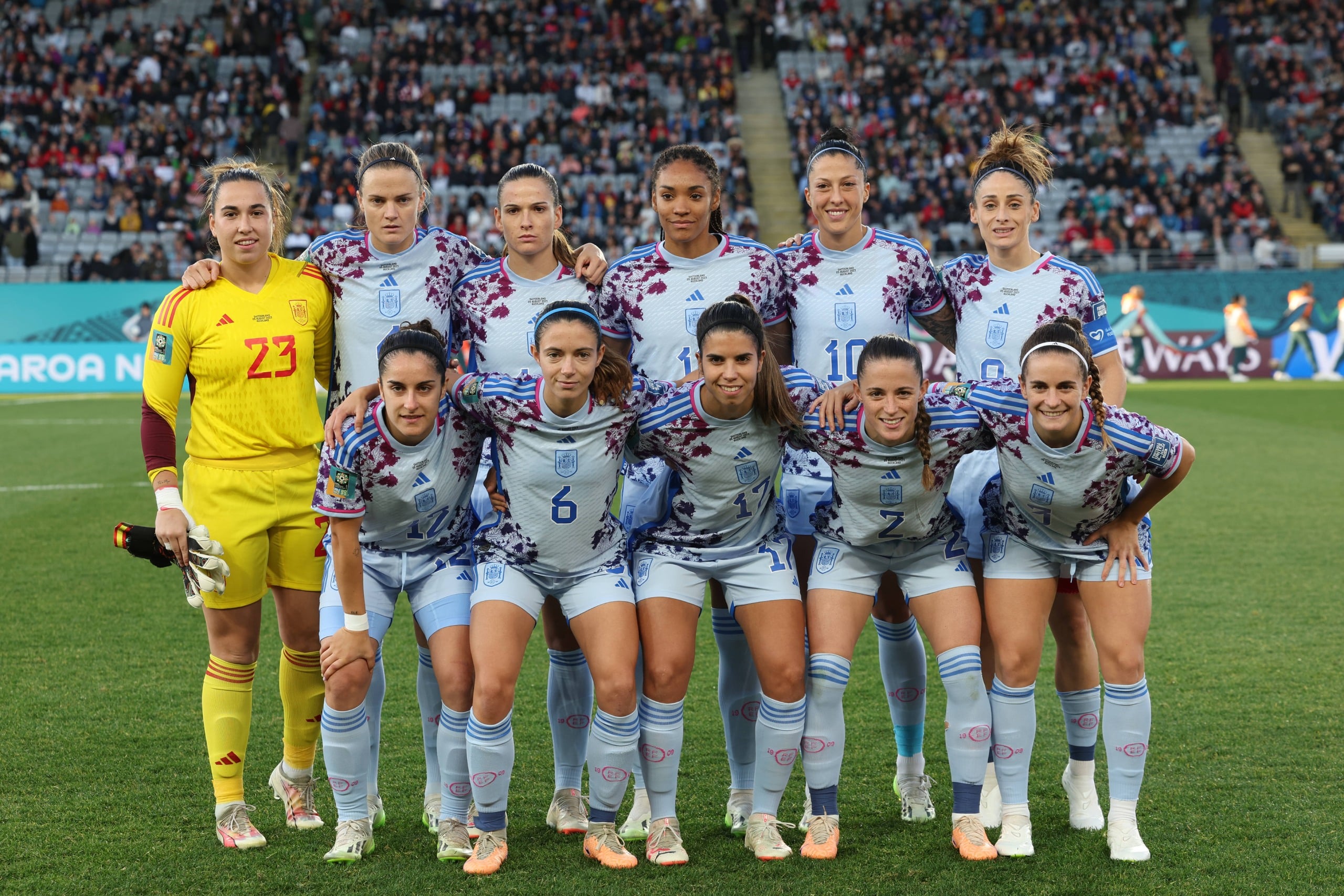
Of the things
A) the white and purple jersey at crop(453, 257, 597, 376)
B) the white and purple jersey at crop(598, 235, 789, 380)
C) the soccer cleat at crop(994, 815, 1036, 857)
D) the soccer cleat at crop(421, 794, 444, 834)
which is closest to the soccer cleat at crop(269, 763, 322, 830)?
the soccer cleat at crop(421, 794, 444, 834)

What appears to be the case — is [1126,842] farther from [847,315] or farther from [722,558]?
[847,315]

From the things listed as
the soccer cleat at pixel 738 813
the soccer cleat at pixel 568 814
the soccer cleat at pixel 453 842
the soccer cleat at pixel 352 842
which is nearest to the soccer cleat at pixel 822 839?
the soccer cleat at pixel 738 813

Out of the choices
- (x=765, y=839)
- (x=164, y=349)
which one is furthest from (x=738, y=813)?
(x=164, y=349)

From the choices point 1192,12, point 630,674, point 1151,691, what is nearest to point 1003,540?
point 630,674

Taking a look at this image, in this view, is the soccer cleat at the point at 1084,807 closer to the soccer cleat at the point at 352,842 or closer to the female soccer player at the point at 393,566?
the female soccer player at the point at 393,566

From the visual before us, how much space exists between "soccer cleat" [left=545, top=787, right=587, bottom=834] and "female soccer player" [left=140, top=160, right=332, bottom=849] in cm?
78

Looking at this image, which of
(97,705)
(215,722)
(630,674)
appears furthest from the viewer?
(97,705)

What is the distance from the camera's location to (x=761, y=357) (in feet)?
12.2

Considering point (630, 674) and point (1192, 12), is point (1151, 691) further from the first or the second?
point (1192, 12)

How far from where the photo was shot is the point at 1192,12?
30.8 metres

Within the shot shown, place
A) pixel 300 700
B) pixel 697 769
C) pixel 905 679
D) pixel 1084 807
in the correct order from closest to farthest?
pixel 1084 807 < pixel 300 700 < pixel 905 679 < pixel 697 769

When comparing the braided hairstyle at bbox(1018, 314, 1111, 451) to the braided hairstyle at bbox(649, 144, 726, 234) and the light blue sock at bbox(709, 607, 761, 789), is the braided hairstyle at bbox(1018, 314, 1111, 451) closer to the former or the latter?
the braided hairstyle at bbox(649, 144, 726, 234)

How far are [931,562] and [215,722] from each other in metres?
2.39

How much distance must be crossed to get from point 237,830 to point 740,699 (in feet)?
5.50
